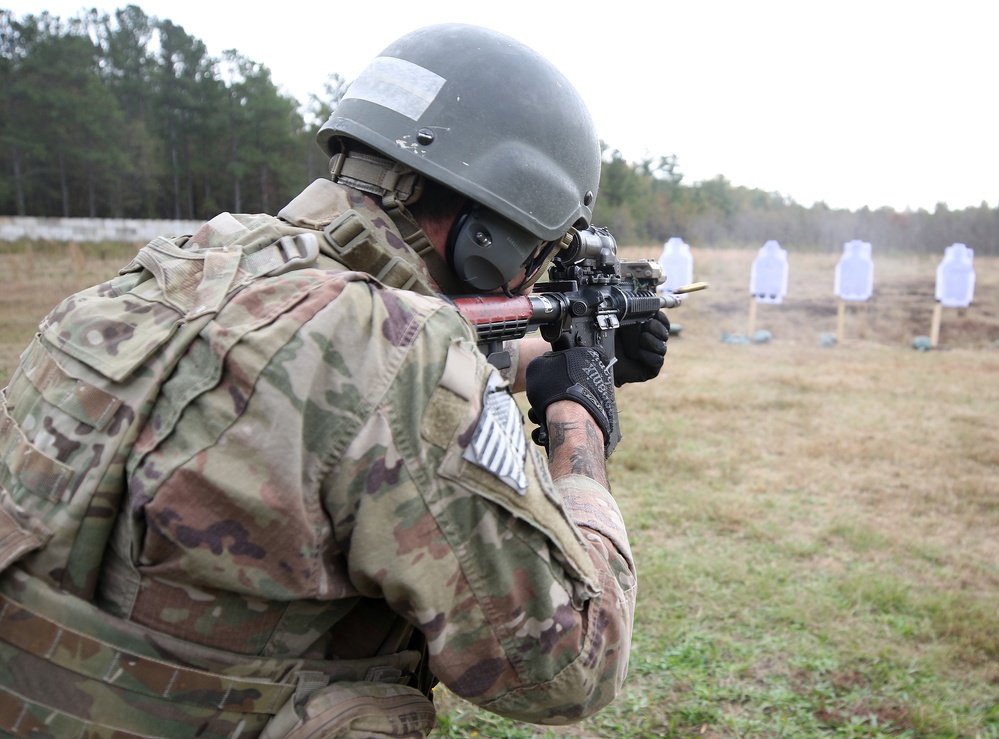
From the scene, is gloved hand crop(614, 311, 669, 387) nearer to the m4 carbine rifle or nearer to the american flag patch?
the m4 carbine rifle

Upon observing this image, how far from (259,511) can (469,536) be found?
0.95 ft

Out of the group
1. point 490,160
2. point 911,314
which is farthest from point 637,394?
point 911,314

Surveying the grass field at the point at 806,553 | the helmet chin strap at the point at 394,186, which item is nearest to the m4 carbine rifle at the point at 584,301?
the helmet chin strap at the point at 394,186

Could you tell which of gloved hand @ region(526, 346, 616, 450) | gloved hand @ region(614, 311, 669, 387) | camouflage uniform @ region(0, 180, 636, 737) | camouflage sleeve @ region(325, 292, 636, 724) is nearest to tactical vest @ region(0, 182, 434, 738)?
camouflage uniform @ region(0, 180, 636, 737)

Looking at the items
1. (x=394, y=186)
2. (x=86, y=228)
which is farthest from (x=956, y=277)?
(x=86, y=228)

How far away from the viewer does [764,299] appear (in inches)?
606

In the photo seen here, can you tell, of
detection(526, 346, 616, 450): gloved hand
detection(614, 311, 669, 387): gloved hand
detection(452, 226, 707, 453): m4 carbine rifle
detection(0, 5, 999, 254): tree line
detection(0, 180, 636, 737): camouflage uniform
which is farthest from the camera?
detection(0, 5, 999, 254): tree line

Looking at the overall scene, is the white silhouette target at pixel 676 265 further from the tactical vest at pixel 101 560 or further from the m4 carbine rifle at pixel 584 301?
the tactical vest at pixel 101 560

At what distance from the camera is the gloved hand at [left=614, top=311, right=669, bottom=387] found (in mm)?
2869

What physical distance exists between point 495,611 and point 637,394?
24.0 feet

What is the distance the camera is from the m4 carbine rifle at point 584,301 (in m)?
2.16

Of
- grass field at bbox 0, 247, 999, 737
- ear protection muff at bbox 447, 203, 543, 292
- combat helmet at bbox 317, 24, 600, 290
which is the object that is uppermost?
combat helmet at bbox 317, 24, 600, 290

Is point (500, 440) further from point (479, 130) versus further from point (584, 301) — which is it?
point (584, 301)

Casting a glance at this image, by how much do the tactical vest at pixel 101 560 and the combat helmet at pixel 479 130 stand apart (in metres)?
0.55
